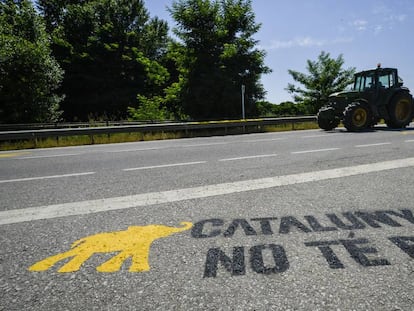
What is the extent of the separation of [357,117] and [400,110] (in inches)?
104

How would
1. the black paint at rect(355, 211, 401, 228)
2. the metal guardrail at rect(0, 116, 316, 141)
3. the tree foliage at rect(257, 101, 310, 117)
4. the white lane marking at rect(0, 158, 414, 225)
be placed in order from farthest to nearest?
the tree foliage at rect(257, 101, 310, 117) → the metal guardrail at rect(0, 116, 316, 141) → the white lane marking at rect(0, 158, 414, 225) → the black paint at rect(355, 211, 401, 228)

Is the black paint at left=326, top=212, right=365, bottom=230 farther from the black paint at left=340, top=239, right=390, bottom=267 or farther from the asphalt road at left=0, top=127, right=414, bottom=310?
the black paint at left=340, top=239, right=390, bottom=267

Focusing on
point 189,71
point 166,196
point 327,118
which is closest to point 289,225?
point 166,196

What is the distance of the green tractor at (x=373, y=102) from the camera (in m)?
10.9

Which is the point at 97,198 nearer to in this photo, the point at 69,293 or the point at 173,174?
the point at 173,174

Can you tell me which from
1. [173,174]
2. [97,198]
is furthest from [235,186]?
[97,198]

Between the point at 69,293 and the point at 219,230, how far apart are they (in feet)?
3.84

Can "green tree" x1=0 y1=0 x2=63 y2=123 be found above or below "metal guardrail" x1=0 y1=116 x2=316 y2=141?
above

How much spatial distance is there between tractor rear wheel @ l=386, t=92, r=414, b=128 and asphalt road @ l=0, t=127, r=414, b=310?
29.8 ft

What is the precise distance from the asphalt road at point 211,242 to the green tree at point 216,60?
15.2 metres

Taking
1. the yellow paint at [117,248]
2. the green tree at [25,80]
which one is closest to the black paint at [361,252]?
the yellow paint at [117,248]

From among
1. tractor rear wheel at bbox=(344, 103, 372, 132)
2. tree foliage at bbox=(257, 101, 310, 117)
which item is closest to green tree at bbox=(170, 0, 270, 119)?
tree foliage at bbox=(257, 101, 310, 117)

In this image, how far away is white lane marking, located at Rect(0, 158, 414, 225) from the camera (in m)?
2.82

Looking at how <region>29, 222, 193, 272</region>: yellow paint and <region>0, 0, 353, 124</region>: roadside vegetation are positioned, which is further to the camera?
<region>0, 0, 353, 124</region>: roadside vegetation
